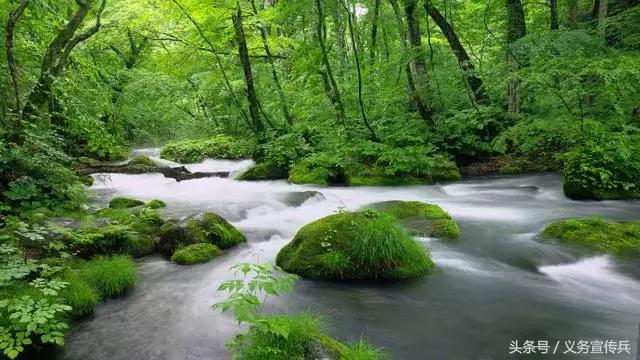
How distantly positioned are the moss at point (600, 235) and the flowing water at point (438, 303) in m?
0.26

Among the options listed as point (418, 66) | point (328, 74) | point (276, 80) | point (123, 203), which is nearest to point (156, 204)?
point (123, 203)

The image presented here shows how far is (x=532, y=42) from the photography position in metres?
9.26

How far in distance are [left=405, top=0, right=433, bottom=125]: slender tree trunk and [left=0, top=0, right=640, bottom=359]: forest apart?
0.07m

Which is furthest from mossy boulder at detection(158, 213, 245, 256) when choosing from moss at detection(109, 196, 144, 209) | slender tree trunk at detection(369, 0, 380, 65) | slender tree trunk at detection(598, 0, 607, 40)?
slender tree trunk at detection(369, 0, 380, 65)

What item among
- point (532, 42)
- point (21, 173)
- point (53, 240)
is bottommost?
point (53, 240)

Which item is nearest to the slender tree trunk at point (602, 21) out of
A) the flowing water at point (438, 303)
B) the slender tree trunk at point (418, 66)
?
the flowing water at point (438, 303)

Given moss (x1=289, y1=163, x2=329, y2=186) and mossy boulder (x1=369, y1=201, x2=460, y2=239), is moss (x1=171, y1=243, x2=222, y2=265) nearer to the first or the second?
mossy boulder (x1=369, y1=201, x2=460, y2=239)

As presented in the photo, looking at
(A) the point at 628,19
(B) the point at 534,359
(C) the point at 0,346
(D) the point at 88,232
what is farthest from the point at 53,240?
(A) the point at 628,19

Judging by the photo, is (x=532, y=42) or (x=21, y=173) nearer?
(x=21, y=173)

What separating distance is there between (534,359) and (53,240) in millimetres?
5376

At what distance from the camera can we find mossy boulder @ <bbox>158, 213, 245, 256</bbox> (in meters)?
6.44

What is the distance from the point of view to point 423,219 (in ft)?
24.0

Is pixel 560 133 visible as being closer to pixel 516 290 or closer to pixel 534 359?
pixel 516 290

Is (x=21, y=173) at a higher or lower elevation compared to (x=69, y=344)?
higher
